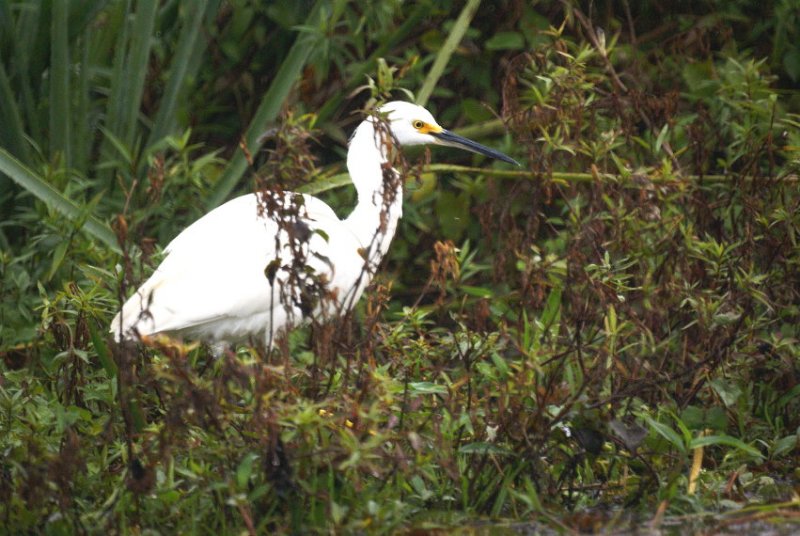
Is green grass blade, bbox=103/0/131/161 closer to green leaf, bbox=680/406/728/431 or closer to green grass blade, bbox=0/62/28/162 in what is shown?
green grass blade, bbox=0/62/28/162

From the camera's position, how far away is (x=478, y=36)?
6.09m

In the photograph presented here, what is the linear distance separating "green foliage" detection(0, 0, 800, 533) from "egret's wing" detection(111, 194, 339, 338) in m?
0.17

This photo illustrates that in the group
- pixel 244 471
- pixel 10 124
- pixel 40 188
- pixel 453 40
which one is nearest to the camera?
pixel 244 471

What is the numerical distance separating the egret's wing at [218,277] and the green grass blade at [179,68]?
121 centimetres

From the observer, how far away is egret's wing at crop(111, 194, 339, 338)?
4012 millimetres

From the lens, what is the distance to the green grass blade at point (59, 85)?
4.94m

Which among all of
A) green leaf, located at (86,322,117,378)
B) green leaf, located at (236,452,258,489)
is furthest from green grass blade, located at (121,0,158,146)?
green leaf, located at (236,452,258,489)

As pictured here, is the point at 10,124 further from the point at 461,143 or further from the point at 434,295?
the point at 434,295

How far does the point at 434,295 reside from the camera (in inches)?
233

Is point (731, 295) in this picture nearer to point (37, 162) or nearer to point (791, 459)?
point (791, 459)

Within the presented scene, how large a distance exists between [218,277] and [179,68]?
1.48 m

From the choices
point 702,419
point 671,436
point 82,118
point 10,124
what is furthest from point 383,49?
point 671,436

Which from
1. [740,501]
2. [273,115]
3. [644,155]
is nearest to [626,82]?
[644,155]

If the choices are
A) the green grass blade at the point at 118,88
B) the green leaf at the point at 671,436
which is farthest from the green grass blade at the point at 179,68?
the green leaf at the point at 671,436
